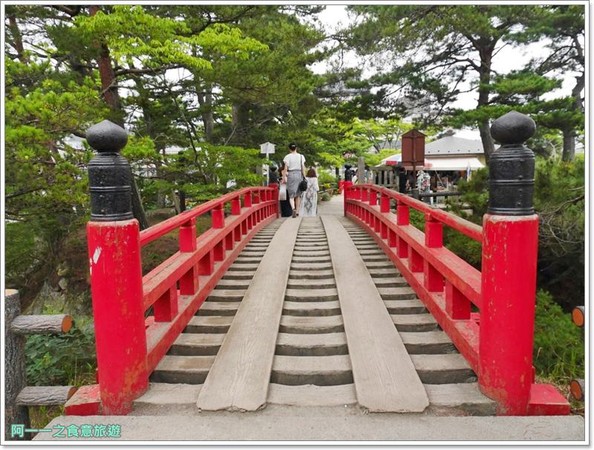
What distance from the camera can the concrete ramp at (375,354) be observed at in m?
2.49

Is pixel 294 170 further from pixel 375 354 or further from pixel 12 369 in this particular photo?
pixel 12 369

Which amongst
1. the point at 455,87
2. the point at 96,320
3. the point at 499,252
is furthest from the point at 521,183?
the point at 455,87

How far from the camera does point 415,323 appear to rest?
3.48 m

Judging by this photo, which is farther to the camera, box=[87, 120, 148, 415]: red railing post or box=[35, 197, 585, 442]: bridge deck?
box=[87, 120, 148, 415]: red railing post

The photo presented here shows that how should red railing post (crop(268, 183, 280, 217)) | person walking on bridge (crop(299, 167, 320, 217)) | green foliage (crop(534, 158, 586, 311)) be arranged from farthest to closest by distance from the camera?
person walking on bridge (crop(299, 167, 320, 217)) → red railing post (crop(268, 183, 280, 217)) → green foliage (crop(534, 158, 586, 311))

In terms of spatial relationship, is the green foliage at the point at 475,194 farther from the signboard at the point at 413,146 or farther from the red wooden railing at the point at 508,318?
the red wooden railing at the point at 508,318

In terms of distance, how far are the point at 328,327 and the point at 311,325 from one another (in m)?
0.14

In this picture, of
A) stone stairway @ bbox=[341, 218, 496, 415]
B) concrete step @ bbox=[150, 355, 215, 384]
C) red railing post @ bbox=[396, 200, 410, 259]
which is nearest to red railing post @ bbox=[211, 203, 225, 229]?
stone stairway @ bbox=[341, 218, 496, 415]

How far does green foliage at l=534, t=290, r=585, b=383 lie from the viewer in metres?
5.01

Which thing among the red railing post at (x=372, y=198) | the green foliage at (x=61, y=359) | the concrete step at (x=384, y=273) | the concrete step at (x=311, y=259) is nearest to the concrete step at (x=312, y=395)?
the concrete step at (x=384, y=273)

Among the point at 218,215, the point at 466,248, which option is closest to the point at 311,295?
the point at 218,215

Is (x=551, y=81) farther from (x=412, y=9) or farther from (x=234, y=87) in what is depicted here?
(x=234, y=87)

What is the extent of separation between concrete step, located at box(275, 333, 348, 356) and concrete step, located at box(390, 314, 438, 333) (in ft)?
1.65

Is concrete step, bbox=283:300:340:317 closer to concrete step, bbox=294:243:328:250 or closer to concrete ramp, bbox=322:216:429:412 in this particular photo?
concrete ramp, bbox=322:216:429:412
